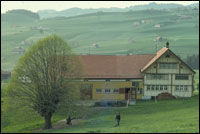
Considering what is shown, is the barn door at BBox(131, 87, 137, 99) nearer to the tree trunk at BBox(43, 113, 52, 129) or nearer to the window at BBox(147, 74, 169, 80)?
the window at BBox(147, 74, 169, 80)

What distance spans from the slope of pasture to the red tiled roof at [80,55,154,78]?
24.7 ft

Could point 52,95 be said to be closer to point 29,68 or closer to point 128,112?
point 29,68

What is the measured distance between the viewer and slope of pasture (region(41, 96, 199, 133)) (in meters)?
38.7

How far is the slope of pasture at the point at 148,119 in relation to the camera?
38688mm

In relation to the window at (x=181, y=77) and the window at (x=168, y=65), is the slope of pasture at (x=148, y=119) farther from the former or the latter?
the window at (x=168, y=65)

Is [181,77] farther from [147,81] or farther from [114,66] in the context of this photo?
[114,66]

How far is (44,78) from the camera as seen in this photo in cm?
5234

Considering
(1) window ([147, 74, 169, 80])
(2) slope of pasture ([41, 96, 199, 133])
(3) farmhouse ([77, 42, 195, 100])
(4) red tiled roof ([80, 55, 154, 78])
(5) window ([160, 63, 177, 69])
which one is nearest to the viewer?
(2) slope of pasture ([41, 96, 199, 133])

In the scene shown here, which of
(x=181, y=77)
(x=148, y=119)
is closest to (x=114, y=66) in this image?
(x=181, y=77)

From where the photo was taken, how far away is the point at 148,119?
4844 cm

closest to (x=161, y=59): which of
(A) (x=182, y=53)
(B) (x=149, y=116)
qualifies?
(B) (x=149, y=116)

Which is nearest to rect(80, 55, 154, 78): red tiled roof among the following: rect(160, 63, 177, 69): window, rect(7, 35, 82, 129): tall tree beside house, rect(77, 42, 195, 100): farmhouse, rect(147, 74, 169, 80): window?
rect(77, 42, 195, 100): farmhouse

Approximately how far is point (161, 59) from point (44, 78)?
24.5m

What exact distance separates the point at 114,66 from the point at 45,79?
22.7 metres
